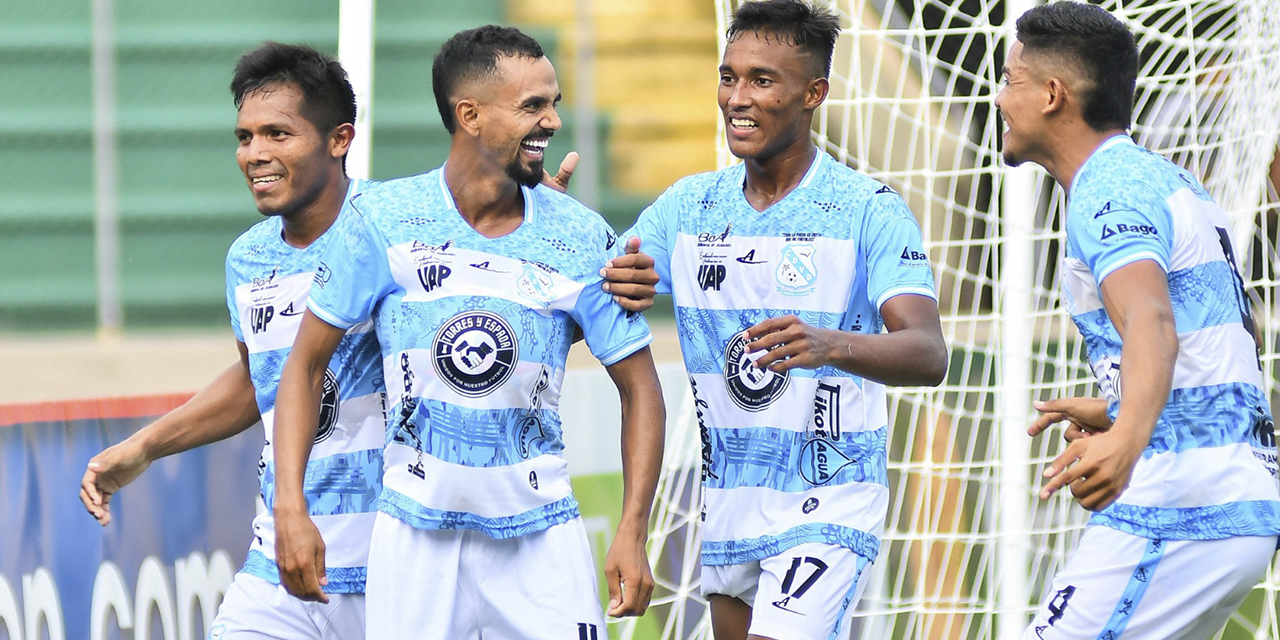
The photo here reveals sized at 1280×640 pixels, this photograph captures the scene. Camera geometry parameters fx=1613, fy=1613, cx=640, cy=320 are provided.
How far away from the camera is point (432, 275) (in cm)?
331

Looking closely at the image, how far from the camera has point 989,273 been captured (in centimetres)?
625

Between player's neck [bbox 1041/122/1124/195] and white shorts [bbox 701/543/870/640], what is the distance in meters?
0.96

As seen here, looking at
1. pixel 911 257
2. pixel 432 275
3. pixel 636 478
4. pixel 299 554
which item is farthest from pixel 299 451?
pixel 911 257

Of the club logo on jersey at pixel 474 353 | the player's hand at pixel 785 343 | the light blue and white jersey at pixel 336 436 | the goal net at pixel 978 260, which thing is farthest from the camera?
the goal net at pixel 978 260

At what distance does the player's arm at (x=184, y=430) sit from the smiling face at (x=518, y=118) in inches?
36.3

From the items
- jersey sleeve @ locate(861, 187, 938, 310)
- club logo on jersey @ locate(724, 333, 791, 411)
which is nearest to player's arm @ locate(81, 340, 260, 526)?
club logo on jersey @ locate(724, 333, 791, 411)

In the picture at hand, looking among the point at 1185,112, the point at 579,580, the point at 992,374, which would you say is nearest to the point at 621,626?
the point at 992,374

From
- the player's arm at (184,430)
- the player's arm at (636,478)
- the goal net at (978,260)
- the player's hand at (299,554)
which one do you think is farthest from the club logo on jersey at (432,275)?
the goal net at (978,260)

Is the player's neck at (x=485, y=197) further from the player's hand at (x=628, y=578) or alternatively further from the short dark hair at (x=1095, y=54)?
the short dark hair at (x=1095, y=54)

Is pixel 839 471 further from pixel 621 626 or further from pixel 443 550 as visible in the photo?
pixel 621 626

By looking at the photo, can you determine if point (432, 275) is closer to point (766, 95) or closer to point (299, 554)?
point (299, 554)

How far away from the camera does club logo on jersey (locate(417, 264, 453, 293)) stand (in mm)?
3307

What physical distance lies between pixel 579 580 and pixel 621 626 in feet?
7.01

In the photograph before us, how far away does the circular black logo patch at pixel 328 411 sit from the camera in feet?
11.9
